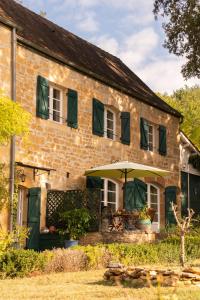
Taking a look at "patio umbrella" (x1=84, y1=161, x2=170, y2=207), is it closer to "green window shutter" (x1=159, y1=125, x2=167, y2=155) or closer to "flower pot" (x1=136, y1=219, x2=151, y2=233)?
"flower pot" (x1=136, y1=219, x2=151, y2=233)

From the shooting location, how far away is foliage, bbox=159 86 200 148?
28212 millimetres

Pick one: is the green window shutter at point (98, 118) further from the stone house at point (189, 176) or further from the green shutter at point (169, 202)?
the stone house at point (189, 176)

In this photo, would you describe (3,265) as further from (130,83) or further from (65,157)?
(130,83)

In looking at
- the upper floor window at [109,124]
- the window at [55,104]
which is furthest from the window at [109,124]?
the window at [55,104]

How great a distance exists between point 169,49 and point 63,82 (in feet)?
18.4

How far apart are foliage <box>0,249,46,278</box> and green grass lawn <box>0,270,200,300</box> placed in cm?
34

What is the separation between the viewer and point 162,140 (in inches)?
784

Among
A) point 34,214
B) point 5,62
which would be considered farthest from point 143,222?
point 5,62

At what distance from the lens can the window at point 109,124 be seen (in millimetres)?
17219

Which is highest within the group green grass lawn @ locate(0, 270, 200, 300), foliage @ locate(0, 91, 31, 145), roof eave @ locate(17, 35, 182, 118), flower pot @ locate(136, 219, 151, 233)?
roof eave @ locate(17, 35, 182, 118)

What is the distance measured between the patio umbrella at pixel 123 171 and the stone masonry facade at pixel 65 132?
1.64 ft

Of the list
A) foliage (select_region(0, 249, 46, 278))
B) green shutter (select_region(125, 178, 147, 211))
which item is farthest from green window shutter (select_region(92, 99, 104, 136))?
foliage (select_region(0, 249, 46, 278))

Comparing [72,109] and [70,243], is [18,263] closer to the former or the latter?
[70,243]

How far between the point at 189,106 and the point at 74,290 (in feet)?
108
